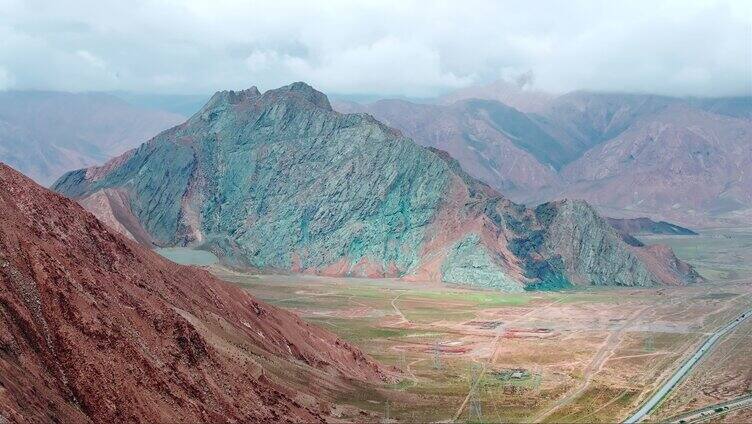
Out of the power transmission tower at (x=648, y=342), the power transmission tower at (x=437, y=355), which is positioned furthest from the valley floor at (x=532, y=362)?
the power transmission tower at (x=437, y=355)

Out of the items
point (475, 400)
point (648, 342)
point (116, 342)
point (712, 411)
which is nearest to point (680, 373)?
point (712, 411)

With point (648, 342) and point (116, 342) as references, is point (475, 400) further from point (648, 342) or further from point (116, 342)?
point (648, 342)

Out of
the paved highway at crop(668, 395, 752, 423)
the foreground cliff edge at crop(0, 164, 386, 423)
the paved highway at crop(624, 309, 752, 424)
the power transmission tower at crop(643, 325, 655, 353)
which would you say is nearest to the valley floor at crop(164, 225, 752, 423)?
the power transmission tower at crop(643, 325, 655, 353)

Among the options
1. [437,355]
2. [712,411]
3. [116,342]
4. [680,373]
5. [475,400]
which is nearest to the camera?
[116,342]

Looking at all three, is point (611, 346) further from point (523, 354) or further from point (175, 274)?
point (175, 274)

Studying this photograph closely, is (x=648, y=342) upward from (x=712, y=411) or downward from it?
downward

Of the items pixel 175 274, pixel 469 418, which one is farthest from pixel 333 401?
pixel 175 274

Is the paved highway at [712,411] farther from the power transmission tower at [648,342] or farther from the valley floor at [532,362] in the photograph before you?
the power transmission tower at [648,342]
